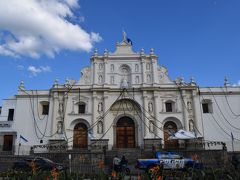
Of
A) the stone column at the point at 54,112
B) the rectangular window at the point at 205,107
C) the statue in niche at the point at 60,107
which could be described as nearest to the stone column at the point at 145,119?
the rectangular window at the point at 205,107

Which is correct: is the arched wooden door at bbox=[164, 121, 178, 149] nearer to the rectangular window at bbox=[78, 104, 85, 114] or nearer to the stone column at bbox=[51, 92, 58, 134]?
the rectangular window at bbox=[78, 104, 85, 114]

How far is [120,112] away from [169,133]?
20.3ft

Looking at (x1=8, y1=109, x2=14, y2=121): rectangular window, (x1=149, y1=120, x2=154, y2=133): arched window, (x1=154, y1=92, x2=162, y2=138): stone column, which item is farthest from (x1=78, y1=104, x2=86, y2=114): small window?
(x1=154, y1=92, x2=162, y2=138): stone column

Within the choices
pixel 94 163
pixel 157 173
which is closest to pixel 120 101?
pixel 94 163

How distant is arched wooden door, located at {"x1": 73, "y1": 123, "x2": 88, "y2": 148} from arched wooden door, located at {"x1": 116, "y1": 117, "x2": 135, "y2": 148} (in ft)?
12.3

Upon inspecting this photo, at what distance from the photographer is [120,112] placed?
3100 centimetres

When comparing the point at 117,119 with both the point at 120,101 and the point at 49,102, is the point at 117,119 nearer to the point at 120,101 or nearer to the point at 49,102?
the point at 120,101

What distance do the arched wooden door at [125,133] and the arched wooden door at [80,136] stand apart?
374cm

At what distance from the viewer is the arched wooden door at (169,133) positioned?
29.3m

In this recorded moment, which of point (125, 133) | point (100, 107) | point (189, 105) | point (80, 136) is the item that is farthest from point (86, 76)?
point (189, 105)

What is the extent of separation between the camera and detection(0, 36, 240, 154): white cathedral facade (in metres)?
29.3

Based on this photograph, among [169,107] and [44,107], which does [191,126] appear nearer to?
[169,107]

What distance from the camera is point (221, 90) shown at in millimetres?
31453

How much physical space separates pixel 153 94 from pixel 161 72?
11.7 ft
